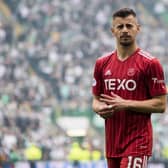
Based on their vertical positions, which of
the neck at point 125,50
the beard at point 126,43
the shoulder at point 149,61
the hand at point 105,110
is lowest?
the hand at point 105,110

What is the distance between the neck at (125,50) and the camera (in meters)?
5.16

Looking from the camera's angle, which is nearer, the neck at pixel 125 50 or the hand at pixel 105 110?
the hand at pixel 105 110

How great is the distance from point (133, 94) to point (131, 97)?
0.03 metres

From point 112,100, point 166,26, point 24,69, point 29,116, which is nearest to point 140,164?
point 112,100

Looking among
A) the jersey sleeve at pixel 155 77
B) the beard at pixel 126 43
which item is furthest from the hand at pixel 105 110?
the beard at pixel 126 43

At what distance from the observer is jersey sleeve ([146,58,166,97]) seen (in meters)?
5.04

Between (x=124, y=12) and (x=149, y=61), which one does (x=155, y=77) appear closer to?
(x=149, y=61)

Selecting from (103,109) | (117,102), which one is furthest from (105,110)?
(117,102)

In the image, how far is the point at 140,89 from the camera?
509 centimetres

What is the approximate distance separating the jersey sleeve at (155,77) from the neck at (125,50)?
8.0 inches

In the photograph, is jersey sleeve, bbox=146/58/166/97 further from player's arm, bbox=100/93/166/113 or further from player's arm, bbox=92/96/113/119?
player's arm, bbox=92/96/113/119

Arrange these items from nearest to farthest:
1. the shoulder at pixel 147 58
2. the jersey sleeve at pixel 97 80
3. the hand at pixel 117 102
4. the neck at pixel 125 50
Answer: the hand at pixel 117 102, the shoulder at pixel 147 58, the neck at pixel 125 50, the jersey sleeve at pixel 97 80

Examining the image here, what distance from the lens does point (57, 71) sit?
21.8 metres

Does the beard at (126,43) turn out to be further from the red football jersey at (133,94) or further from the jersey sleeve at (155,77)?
the jersey sleeve at (155,77)
